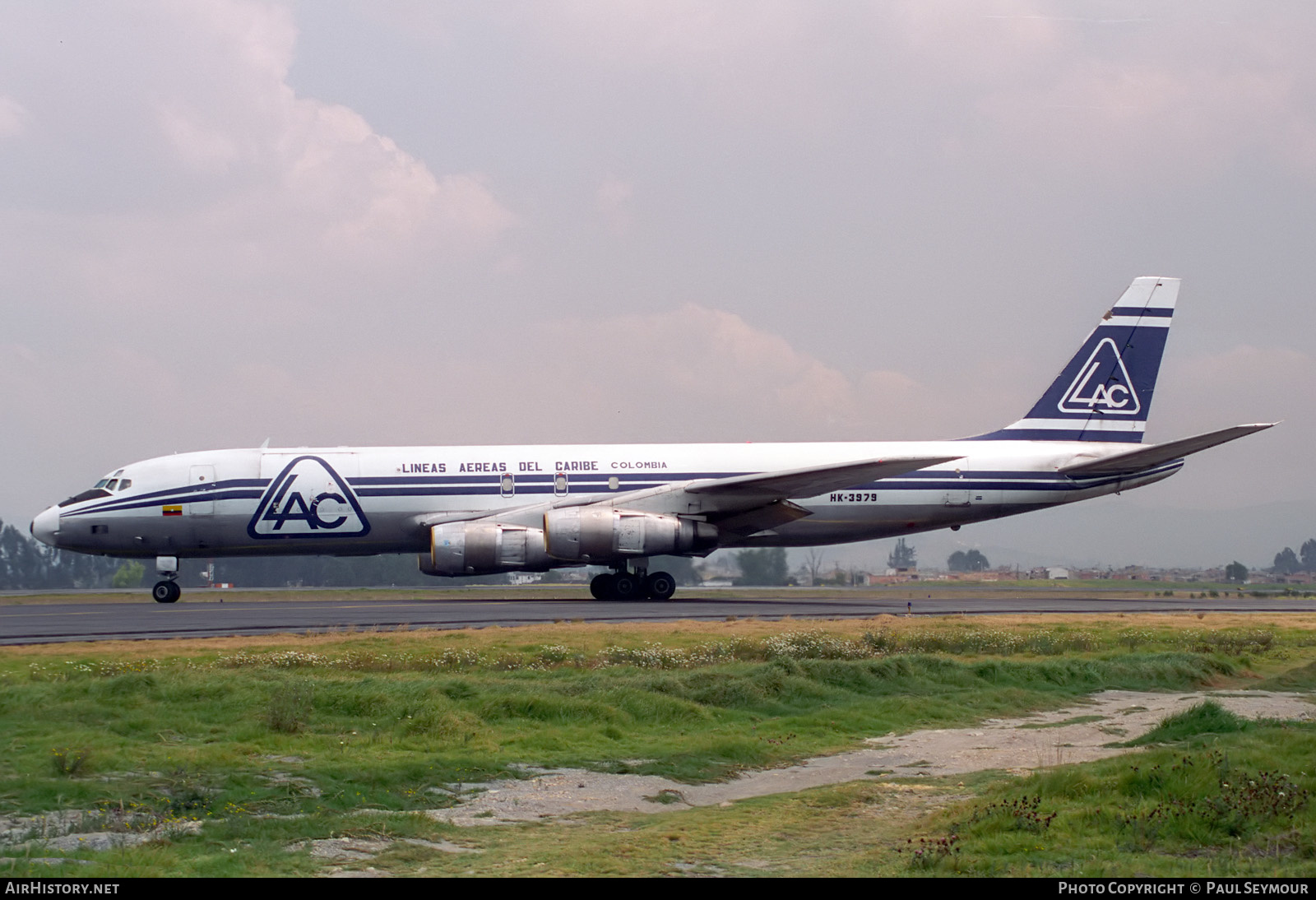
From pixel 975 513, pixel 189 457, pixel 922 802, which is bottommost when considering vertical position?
pixel 922 802

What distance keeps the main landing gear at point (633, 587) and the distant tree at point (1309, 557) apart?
115 meters

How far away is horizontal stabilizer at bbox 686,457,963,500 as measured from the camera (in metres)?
27.8

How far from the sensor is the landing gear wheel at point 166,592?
103ft

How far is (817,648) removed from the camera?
18172 millimetres

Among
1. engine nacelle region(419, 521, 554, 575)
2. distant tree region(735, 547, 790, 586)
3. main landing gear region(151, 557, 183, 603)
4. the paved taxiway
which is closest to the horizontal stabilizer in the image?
the paved taxiway

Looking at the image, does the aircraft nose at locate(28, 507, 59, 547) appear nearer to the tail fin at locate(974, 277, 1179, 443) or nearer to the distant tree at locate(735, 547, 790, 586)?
the tail fin at locate(974, 277, 1179, 443)

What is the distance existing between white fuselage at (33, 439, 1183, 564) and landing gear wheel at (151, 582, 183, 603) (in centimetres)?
91

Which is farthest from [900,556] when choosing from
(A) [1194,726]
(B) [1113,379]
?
(A) [1194,726]

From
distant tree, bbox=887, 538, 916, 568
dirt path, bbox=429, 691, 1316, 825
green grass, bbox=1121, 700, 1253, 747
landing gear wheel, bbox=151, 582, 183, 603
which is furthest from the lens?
distant tree, bbox=887, 538, 916, 568

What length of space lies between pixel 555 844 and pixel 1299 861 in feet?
15.4
